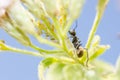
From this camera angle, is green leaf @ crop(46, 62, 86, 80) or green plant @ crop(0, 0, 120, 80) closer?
green plant @ crop(0, 0, 120, 80)

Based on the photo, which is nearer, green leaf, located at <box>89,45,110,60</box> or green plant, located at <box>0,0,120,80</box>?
green plant, located at <box>0,0,120,80</box>

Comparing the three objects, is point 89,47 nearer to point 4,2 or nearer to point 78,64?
point 78,64

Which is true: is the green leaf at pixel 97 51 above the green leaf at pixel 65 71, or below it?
above

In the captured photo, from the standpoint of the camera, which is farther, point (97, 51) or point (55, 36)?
point (97, 51)

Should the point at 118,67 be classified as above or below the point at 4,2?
below

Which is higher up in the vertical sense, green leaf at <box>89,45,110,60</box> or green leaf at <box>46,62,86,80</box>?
green leaf at <box>89,45,110,60</box>

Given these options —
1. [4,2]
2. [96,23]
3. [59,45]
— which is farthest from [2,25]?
[96,23]

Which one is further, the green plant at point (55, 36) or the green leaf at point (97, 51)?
the green leaf at point (97, 51)

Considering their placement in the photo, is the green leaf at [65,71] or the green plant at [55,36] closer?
the green plant at [55,36]
